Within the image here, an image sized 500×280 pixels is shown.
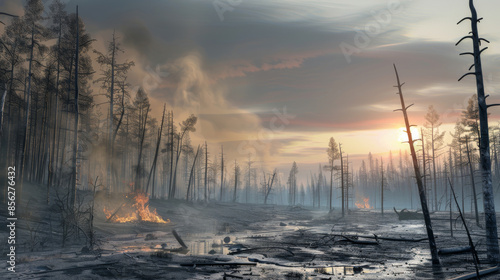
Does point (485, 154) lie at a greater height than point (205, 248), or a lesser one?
greater

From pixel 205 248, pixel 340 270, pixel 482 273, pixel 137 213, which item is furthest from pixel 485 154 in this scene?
pixel 137 213

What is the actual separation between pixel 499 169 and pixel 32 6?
96.1m

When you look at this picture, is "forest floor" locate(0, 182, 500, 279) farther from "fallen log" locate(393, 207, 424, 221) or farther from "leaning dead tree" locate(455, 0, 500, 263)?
"fallen log" locate(393, 207, 424, 221)

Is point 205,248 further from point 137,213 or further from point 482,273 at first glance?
point 137,213

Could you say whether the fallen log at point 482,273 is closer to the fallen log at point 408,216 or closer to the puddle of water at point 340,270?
the puddle of water at point 340,270

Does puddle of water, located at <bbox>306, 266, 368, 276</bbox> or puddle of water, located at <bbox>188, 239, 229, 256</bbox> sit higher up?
puddle of water, located at <bbox>306, 266, 368, 276</bbox>

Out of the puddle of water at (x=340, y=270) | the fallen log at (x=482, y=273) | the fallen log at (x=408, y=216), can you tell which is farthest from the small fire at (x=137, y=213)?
the fallen log at (x=408, y=216)

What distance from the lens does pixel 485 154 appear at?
13.8 m

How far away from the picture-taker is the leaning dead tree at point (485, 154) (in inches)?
520

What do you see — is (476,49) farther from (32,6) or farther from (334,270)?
(32,6)

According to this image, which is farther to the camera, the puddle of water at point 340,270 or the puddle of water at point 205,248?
the puddle of water at point 205,248

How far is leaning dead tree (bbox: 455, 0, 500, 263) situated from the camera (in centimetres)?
1322

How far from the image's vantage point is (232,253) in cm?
1723

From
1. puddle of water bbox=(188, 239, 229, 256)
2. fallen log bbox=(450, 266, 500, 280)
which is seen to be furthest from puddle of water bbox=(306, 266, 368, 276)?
puddle of water bbox=(188, 239, 229, 256)
